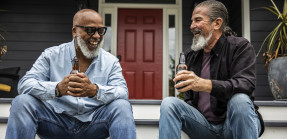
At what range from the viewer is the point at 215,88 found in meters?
1.79

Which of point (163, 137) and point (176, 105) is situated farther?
point (176, 105)

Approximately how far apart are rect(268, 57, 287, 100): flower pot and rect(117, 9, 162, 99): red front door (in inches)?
82.5

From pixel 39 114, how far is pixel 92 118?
1.00 ft

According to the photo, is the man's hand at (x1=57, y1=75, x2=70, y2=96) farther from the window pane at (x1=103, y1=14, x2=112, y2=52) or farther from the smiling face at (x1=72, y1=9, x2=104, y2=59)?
the window pane at (x1=103, y1=14, x2=112, y2=52)

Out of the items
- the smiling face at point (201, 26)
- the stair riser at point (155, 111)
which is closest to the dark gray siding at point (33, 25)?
the stair riser at point (155, 111)

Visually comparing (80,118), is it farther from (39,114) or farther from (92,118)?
(39,114)

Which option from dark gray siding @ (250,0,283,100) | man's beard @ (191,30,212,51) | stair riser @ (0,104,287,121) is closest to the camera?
man's beard @ (191,30,212,51)

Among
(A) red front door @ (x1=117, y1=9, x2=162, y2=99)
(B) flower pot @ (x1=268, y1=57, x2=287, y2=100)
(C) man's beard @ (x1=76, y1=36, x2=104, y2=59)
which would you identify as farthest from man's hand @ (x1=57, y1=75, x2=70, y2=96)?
(A) red front door @ (x1=117, y1=9, x2=162, y2=99)

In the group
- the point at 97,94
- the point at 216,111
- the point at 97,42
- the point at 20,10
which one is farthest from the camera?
the point at 20,10

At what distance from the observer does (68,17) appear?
5332mm

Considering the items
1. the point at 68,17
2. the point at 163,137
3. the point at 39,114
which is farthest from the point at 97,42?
the point at 68,17

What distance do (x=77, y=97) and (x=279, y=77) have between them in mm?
2492

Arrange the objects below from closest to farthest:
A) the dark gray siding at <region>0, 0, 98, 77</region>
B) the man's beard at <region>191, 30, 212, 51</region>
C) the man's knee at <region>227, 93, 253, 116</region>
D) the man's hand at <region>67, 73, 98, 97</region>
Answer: the man's knee at <region>227, 93, 253, 116</region> → the man's hand at <region>67, 73, 98, 97</region> → the man's beard at <region>191, 30, 212, 51</region> → the dark gray siding at <region>0, 0, 98, 77</region>

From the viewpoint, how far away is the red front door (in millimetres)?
5309
